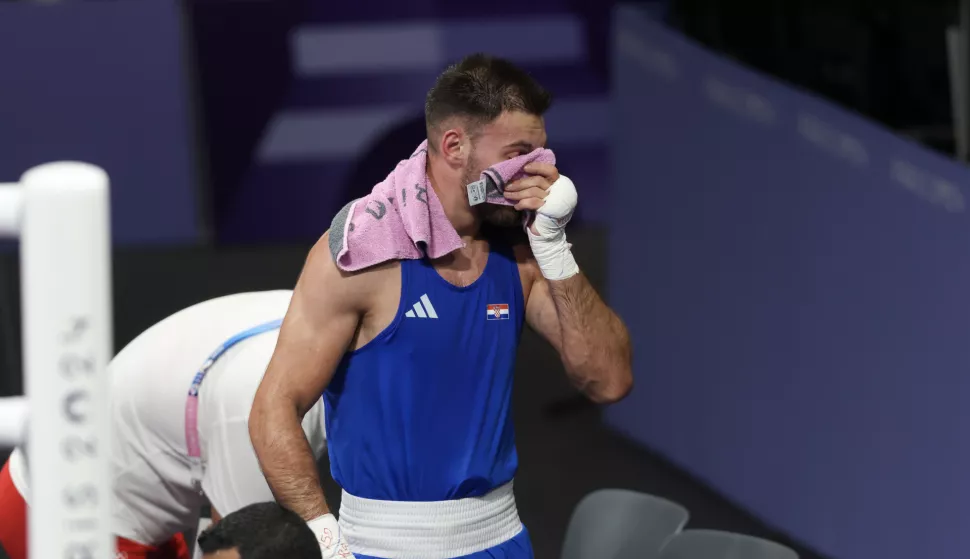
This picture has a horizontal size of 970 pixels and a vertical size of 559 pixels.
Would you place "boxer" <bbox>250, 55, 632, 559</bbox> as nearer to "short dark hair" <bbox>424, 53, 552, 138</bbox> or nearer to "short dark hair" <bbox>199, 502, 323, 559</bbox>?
"short dark hair" <bbox>424, 53, 552, 138</bbox>

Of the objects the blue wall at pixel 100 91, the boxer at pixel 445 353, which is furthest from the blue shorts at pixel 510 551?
the blue wall at pixel 100 91

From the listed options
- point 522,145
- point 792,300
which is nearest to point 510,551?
point 522,145

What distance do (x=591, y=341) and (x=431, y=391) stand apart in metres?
0.32

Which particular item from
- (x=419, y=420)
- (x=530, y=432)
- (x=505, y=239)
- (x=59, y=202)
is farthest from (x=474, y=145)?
(x=530, y=432)

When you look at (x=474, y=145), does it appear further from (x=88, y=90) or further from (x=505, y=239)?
(x=88, y=90)

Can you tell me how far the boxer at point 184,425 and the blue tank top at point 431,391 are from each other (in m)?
0.39

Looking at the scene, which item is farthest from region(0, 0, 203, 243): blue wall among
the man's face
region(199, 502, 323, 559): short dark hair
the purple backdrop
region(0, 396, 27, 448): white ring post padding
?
region(0, 396, 27, 448): white ring post padding

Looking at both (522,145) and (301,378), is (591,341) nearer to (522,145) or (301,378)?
(522,145)

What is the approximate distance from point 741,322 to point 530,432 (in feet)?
3.70

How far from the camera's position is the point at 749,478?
16.8ft

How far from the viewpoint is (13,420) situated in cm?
103

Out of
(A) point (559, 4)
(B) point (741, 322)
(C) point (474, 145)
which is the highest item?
(C) point (474, 145)

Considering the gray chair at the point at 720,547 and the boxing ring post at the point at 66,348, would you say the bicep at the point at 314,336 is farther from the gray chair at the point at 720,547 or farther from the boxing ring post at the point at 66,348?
the boxing ring post at the point at 66,348

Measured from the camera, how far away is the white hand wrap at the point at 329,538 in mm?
2438
